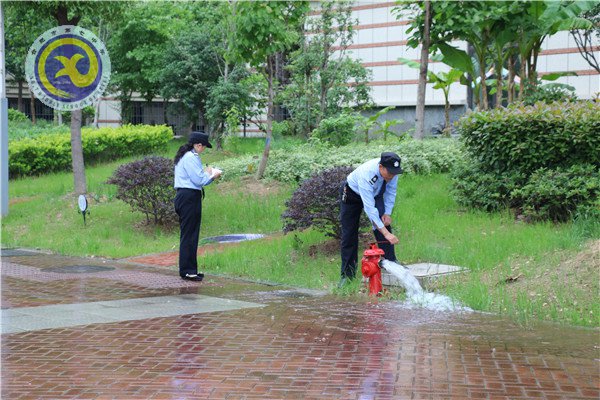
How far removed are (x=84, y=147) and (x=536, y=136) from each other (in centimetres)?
1532

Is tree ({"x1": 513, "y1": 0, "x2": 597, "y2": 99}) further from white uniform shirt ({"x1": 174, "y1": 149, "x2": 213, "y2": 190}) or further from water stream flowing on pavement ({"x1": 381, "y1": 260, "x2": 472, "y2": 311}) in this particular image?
water stream flowing on pavement ({"x1": 381, "y1": 260, "x2": 472, "y2": 311})

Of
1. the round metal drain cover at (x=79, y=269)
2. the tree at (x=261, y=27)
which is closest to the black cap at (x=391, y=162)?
the round metal drain cover at (x=79, y=269)

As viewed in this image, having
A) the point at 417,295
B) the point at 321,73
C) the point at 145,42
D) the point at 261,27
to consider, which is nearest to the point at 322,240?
the point at 417,295

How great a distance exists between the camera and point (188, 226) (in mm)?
10938

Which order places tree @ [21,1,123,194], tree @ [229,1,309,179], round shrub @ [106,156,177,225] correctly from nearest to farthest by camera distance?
round shrub @ [106,156,177,225]
tree @ [229,1,309,179]
tree @ [21,1,123,194]

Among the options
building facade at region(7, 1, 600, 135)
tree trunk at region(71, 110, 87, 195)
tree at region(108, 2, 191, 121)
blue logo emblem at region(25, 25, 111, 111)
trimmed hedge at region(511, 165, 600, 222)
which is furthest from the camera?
tree at region(108, 2, 191, 121)

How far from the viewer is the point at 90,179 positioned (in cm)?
2098

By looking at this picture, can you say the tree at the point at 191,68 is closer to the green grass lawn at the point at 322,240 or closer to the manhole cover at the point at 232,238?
the green grass lawn at the point at 322,240

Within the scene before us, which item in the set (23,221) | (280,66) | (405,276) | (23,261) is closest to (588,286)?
(405,276)

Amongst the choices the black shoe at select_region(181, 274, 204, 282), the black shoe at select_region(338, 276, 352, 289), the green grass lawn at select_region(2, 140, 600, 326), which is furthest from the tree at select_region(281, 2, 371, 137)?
the black shoe at select_region(338, 276, 352, 289)

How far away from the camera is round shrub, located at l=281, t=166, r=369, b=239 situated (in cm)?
1112

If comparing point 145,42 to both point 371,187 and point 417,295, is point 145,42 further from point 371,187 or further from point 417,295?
point 417,295

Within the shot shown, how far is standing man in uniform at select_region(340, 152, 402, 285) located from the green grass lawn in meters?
0.56

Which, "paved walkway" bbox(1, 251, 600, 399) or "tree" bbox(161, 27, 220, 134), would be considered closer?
"paved walkway" bbox(1, 251, 600, 399)
